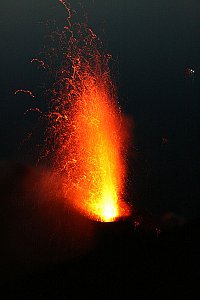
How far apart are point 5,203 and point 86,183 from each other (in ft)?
20.4

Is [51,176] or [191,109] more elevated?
[191,109]

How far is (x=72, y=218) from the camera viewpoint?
77.6ft

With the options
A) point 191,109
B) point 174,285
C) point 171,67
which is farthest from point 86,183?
point 171,67

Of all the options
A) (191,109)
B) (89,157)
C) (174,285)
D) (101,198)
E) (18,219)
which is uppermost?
(191,109)

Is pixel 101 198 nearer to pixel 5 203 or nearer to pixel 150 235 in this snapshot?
pixel 150 235

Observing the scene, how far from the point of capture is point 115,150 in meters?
29.1

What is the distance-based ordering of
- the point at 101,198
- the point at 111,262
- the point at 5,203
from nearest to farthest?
the point at 111,262 < the point at 101,198 < the point at 5,203

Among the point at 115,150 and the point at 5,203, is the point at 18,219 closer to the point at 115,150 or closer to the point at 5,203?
the point at 5,203

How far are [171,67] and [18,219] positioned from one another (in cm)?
8636

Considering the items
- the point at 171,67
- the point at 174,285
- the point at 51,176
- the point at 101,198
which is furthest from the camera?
the point at 171,67

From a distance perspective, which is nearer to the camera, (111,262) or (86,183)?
(111,262)

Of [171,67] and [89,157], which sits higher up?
[171,67]

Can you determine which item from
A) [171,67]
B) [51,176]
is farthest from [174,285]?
[171,67]

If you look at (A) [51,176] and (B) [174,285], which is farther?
(A) [51,176]
